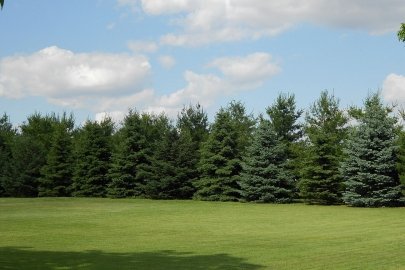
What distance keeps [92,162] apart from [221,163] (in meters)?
13.7

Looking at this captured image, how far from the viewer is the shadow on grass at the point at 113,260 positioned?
1256 centimetres

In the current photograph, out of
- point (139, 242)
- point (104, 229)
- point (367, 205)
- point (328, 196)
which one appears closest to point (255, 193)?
point (328, 196)

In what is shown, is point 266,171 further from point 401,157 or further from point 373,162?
point 401,157

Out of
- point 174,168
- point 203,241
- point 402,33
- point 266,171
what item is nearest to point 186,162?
point 174,168

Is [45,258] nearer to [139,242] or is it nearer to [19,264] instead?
[19,264]

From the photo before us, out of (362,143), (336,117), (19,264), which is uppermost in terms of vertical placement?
(336,117)

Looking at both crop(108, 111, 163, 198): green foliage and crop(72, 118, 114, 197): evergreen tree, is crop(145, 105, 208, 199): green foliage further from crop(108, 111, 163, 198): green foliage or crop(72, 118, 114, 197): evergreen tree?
crop(72, 118, 114, 197): evergreen tree

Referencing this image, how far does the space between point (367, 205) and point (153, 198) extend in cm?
1981

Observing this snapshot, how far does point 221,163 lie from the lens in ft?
147

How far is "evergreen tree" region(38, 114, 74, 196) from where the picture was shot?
52.4 metres

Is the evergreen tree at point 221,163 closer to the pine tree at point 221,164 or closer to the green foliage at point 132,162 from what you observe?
the pine tree at point 221,164

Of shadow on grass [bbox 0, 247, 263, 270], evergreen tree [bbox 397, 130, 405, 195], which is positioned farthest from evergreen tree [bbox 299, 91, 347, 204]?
shadow on grass [bbox 0, 247, 263, 270]

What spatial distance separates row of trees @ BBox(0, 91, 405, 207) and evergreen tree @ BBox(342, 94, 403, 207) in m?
0.07

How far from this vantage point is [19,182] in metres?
54.2
